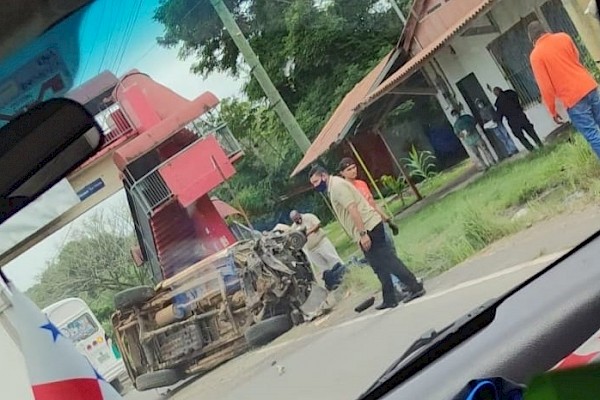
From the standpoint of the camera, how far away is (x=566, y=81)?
10.7 feet

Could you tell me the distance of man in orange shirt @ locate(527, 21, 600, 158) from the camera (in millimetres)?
3207

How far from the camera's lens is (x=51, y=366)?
226 centimetres

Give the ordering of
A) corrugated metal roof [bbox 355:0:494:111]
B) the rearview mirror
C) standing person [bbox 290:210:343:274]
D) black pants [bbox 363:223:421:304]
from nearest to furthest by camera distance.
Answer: the rearview mirror → standing person [bbox 290:210:343:274] → black pants [bbox 363:223:421:304] → corrugated metal roof [bbox 355:0:494:111]

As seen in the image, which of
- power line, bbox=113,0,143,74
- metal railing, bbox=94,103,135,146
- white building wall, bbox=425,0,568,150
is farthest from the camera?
white building wall, bbox=425,0,568,150

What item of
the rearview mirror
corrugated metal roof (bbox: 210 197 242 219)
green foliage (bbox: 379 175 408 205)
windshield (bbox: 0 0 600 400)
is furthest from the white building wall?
the rearview mirror

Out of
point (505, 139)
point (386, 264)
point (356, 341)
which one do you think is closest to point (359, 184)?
point (386, 264)

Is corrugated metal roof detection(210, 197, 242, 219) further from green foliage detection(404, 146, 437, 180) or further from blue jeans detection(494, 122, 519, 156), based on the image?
blue jeans detection(494, 122, 519, 156)

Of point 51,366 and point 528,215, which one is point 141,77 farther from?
point 528,215

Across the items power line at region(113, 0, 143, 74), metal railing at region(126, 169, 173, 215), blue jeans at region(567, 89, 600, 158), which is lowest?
blue jeans at region(567, 89, 600, 158)

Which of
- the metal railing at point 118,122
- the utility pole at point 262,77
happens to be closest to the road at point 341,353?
the utility pole at point 262,77

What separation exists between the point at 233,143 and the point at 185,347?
0.54 m

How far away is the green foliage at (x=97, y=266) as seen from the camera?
2429 millimetres

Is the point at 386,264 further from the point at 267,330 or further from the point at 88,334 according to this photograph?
the point at 88,334

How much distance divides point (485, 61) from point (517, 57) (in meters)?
0.11
